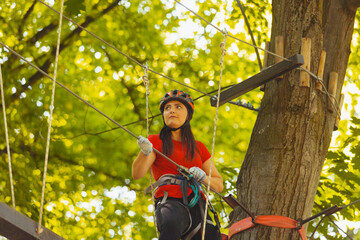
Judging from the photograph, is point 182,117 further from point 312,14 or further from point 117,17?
point 117,17

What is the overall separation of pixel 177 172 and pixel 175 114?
40 cm

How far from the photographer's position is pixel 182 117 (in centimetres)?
340

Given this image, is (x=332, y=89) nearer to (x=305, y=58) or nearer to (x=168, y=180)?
(x=305, y=58)

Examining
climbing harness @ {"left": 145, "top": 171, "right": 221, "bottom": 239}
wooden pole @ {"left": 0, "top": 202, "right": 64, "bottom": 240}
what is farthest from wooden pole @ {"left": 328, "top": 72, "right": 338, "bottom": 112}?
wooden pole @ {"left": 0, "top": 202, "right": 64, "bottom": 240}

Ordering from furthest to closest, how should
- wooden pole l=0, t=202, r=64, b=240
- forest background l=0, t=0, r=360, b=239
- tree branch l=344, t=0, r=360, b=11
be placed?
1. forest background l=0, t=0, r=360, b=239
2. tree branch l=344, t=0, r=360, b=11
3. wooden pole l=0, t=202, r=64, b=240

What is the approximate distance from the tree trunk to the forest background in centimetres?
358

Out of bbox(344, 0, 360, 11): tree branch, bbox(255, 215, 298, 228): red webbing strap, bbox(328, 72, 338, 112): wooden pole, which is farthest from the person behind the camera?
bbox(344, 0, 360, 11): tree branch

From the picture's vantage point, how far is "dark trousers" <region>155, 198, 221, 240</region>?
2927mm

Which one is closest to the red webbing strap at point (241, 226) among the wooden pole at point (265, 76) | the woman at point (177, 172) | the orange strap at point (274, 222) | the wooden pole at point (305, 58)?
the orange strap at point (274, 222)

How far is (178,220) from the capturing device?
2.98 meters

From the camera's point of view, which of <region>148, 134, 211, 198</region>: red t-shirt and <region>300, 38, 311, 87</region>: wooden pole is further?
<region>300, 38, 311, 87</region>: wooden pole

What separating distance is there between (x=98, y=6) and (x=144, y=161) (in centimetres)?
545

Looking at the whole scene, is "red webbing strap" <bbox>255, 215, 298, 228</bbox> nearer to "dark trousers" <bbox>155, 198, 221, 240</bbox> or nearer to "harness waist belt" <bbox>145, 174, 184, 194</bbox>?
"dark trousers" <bbox>155, 198, 221, 240</bbox>

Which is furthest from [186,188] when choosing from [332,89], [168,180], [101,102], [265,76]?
[101,102]
